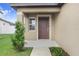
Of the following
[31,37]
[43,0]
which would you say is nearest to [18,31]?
[43,0]

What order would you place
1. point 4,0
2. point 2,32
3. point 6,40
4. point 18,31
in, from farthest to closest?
point 6,40
point 2,32
point 18,31
point 4,0

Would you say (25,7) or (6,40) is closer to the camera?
(6,40)

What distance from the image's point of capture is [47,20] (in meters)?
13.2

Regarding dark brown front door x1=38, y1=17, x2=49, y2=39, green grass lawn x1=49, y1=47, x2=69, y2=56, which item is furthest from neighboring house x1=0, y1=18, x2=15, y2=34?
dark brown front door x1=38, y1=17, x2=49, y2=39

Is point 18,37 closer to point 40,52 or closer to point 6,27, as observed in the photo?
point 6,27

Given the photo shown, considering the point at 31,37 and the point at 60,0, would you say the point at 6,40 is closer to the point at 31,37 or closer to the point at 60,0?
the point at 31,37

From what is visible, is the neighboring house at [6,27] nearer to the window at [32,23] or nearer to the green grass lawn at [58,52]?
the green grass lawn at [58,52]

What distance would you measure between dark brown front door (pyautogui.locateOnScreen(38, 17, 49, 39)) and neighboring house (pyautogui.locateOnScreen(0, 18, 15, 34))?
434 centimetres

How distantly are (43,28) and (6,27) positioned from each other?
479cm

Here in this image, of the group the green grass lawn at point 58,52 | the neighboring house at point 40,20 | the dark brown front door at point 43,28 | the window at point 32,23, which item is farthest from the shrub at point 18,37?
the dark brown front door at point 43,28

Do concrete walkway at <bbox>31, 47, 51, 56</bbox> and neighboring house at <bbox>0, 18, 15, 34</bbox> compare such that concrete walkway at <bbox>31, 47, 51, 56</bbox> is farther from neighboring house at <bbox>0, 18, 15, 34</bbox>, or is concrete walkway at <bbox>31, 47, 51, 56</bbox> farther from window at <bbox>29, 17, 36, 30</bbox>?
window at <bbox>29, 17, 36, 30</bbox>

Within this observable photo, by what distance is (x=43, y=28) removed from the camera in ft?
43.3

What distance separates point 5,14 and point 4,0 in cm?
384

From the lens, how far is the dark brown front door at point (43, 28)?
13125mm
